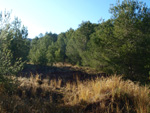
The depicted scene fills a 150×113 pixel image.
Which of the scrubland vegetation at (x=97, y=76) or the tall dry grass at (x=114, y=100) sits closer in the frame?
the tall dry grass at (x=114, y=100)

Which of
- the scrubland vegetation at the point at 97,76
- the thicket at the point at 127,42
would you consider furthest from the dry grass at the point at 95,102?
the thicket at the point at 127,42

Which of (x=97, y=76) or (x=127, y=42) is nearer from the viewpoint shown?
(x=97, y=76)

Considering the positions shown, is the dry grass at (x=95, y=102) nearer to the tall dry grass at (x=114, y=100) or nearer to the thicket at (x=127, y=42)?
the tall dry grass at (x=114, y=100)

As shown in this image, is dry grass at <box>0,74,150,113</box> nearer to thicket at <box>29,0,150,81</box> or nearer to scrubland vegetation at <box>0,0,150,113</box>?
scrubland vegetation at <box>0,0,150,113</box>

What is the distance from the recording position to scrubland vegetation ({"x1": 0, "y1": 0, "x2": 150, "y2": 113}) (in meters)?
3.44

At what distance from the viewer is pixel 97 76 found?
5.54m

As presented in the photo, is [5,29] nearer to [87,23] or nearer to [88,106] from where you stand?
[88,106]

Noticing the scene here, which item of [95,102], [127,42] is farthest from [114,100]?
[127,42]

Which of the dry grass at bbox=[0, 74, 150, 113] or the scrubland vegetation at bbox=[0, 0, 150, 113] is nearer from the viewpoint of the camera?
the dry grass at bbox=[0, 74, 150, 113]

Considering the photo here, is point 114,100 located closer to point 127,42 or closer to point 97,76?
point 97,76

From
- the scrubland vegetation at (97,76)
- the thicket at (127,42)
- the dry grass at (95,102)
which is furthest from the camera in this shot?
the thicket at (127,42)

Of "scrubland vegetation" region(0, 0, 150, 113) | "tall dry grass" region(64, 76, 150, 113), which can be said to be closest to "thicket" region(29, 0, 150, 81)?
"scrubland vegetation" region(0, 0, 150, 113)

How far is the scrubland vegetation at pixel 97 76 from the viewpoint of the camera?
3.44 meters

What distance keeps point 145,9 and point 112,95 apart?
8603mm
